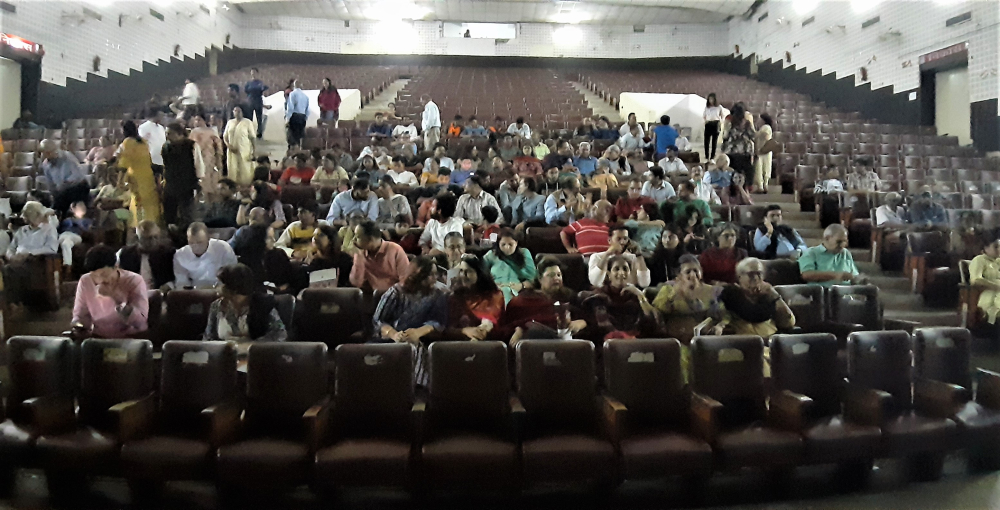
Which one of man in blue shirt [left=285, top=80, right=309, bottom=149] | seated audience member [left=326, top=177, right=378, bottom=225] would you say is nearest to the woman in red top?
man in blue shirt [left=285, top=80, right=309, bottom=149]

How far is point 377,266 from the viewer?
3.78 m

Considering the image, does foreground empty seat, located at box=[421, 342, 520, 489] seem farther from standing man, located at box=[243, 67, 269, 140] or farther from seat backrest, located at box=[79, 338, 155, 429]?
standing man, located at box=[243, 67, 269, 140]

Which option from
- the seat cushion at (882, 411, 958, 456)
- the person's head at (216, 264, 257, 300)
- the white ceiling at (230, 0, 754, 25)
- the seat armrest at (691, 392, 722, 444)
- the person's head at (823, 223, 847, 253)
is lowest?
the seat cushion at (882, 411, 958, 456)

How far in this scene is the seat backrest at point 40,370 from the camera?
8.89ft

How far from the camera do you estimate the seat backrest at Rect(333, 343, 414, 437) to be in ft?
8.59

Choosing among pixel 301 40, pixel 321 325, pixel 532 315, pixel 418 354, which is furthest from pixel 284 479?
pixel 301 40

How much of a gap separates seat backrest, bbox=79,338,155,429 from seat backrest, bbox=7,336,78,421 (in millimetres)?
73

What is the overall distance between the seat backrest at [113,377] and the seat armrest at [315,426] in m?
0.75

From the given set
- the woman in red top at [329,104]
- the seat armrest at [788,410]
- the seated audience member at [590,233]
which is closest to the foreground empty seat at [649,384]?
the seat armrest at [788,410]

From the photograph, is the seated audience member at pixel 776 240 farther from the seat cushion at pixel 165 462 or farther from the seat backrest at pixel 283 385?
the seat cushion at pixel 165 462

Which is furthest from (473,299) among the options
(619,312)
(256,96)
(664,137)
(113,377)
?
(256,96)

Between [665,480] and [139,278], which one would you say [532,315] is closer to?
[665,480]

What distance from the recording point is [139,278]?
3.33 metres

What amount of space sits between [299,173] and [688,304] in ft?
14.6
